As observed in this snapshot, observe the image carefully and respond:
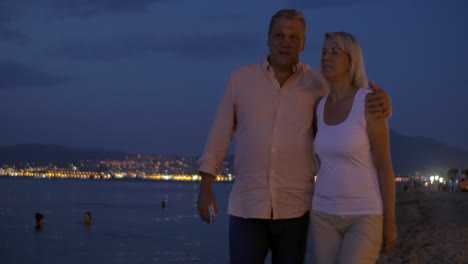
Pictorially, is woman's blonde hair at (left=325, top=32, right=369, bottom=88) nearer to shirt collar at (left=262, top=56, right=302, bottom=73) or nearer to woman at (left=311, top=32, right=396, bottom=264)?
woman at (left=311, top=32, right=396, bottom=264)

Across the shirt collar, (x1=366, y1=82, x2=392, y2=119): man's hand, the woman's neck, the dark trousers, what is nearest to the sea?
the dark trousers

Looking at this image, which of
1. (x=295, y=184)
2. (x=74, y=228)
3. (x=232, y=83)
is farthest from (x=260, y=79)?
(x=74, y=228)

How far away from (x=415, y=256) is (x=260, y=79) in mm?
10715

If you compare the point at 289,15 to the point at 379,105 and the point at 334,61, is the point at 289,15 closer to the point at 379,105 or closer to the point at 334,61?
the point at 334,61

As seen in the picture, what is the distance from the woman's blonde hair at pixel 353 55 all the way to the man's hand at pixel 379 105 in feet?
0.50

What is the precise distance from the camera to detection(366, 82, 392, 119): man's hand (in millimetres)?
3162

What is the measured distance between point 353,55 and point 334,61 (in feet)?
0.39

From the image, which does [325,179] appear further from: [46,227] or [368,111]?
[46,227]

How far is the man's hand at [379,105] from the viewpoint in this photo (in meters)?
3.16

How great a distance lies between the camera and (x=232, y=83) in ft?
12.4

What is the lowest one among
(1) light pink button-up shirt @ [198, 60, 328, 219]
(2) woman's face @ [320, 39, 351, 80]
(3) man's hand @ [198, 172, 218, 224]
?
(3) man's hand @ [198, 172, 218, 224]

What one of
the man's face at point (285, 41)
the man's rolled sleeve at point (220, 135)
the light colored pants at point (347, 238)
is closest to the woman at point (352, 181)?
the light colored pants at point (347, 238)

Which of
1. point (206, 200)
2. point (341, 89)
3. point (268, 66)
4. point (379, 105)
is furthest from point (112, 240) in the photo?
point (379, 105)

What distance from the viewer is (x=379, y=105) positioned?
3.16 meters
